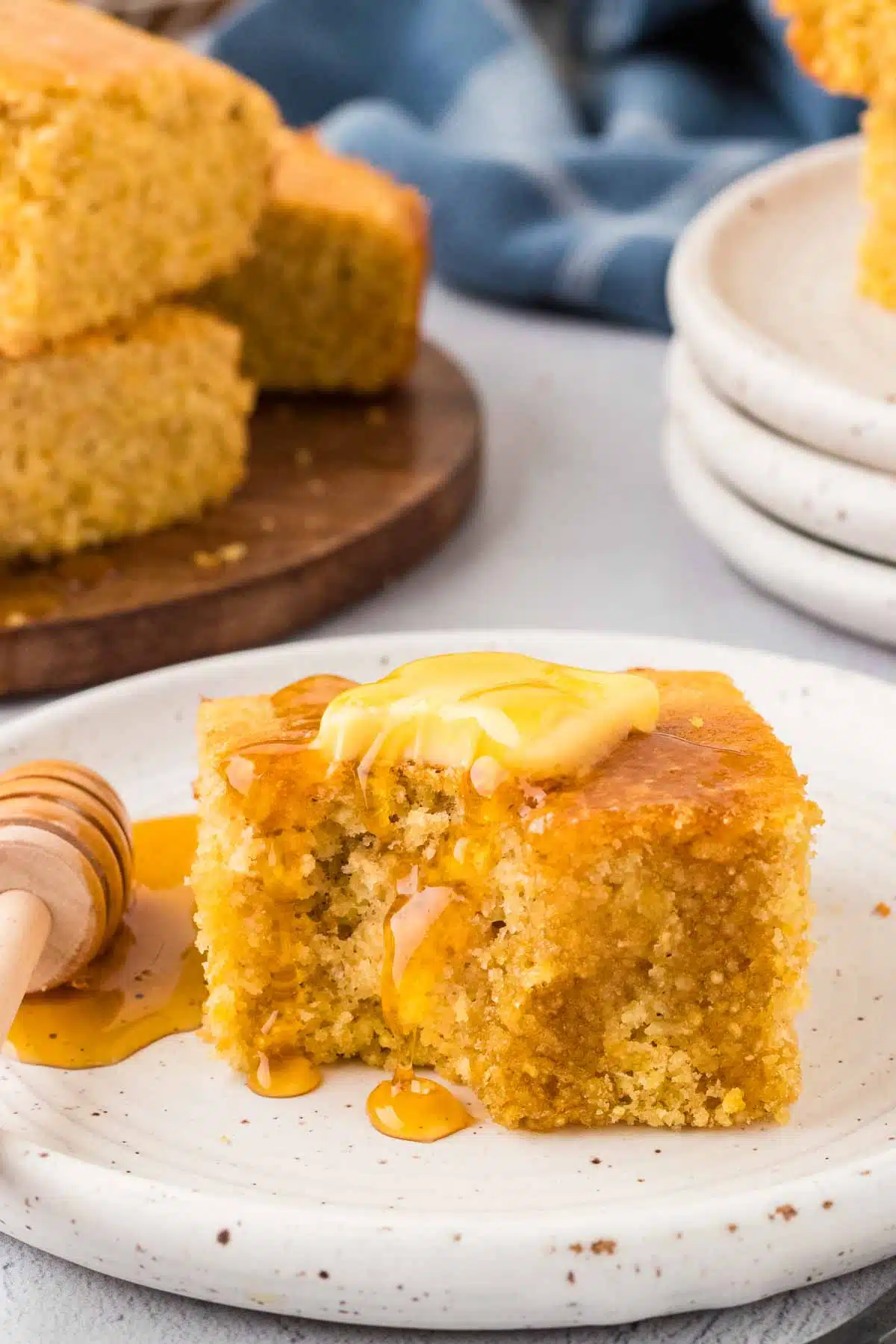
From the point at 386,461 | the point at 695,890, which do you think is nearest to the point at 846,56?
the point at 386,461

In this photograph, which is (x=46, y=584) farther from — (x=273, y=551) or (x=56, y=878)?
(x=56, y=878)

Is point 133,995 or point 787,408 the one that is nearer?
point 133,995

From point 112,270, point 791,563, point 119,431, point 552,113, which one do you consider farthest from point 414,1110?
point 552,113

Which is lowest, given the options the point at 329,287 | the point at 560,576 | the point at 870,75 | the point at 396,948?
the point at 560,576

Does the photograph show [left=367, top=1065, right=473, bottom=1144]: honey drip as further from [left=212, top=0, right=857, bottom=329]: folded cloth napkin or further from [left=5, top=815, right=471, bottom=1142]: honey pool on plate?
[left=212, top=0, right=857, bottom=329]: folded cloth napkin

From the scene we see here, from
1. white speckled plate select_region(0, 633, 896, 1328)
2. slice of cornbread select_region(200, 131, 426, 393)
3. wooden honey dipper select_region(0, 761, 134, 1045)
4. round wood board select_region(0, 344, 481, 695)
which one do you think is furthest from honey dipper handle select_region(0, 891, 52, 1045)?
slice of cornbread select_region(200, 131, 426, 393)

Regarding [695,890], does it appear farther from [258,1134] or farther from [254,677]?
[254,677]
